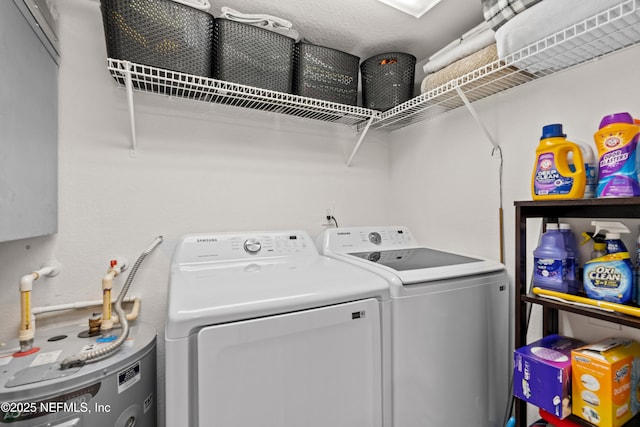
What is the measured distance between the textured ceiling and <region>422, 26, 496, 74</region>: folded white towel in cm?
21

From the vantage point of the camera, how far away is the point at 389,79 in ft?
5.77

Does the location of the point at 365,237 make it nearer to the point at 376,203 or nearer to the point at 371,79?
the point at 376,203

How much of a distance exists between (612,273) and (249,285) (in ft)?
4.05

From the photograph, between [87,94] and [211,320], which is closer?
[211,320]

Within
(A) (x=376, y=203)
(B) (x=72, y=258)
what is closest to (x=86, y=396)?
(B) (x=72, y=258)

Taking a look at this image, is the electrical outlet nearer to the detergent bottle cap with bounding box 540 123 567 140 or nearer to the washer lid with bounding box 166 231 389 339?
the washer lid with bounding box 166 231 389 339

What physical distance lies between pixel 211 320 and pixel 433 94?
1468mm

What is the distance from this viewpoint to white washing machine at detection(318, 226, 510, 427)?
1163mm

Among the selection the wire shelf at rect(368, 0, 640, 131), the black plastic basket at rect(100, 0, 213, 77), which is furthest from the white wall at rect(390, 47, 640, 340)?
the black plastic basket at rect(100, 0, 213, 77)

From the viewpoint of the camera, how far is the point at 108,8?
1.19 meters

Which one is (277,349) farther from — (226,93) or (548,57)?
(548,57)

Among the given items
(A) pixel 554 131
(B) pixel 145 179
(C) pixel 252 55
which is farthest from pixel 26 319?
(A) pixel 554 131

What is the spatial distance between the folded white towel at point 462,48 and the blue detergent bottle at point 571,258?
88 cm

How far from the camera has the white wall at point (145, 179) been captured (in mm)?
1434
